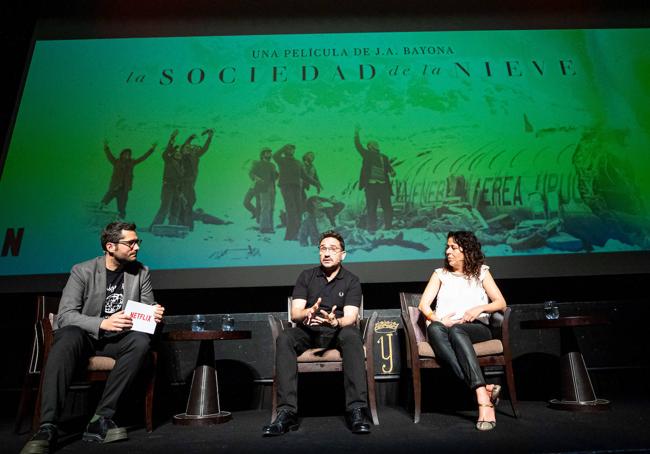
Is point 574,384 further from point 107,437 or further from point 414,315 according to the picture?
point 107,437

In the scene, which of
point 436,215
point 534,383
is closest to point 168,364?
point 436,215

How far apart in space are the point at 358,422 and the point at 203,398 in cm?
94

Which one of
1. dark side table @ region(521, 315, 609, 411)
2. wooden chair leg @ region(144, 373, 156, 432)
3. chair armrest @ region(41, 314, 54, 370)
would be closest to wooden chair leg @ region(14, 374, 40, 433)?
chair armrest @ region(41, 314, 54, 370)

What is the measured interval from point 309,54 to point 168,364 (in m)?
2.79

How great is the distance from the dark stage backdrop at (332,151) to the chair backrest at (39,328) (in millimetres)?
643

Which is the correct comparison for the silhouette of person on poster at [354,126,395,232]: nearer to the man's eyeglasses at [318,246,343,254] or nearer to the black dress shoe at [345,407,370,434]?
the man's eyeglasses at [318,246,343,254]

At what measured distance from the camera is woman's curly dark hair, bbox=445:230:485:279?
2.73m

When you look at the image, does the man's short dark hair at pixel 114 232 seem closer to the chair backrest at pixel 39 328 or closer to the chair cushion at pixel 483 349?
the chair backrest at pixel 39 328

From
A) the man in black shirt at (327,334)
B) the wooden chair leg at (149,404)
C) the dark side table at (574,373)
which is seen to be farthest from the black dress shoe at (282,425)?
the dark side table at (574,373)

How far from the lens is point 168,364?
318cm

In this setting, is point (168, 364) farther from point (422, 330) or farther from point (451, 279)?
Answer: point (451, 279)

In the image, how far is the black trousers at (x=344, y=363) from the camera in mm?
2217

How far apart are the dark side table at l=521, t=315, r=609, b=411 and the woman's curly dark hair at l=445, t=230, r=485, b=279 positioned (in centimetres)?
44

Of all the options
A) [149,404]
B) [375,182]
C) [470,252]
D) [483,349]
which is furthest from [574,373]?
[149,404]
